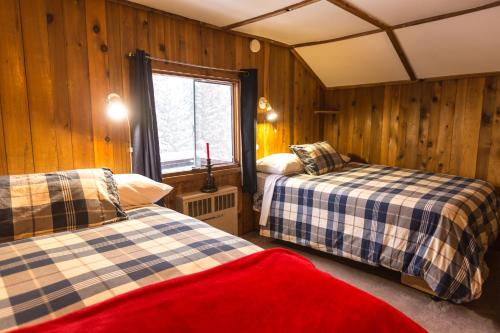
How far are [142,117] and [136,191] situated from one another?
0.65 metres

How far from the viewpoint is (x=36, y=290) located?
1096 mm

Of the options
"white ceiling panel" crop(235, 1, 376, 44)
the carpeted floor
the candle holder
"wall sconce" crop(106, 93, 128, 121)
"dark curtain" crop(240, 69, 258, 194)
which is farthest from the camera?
"dark curtain" crop(240, 69, 258, 194)

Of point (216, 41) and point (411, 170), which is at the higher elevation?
point (216, 41)

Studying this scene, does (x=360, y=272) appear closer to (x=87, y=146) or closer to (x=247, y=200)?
(x=247, y=200)

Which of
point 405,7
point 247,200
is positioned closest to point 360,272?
point 247,200

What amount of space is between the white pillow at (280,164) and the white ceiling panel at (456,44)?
1.53 metres

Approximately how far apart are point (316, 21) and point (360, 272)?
218cm

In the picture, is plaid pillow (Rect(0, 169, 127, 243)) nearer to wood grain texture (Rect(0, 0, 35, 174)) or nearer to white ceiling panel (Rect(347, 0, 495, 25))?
wood grain texture (Rect(0, 0, 35, 174))

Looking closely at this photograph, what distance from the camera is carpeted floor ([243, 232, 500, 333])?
201cm

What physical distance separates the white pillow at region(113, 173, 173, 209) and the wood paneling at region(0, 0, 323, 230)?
380 millimetres

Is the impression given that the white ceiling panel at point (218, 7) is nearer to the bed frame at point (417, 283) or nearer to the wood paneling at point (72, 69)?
the wood paneling at point (72, 69)

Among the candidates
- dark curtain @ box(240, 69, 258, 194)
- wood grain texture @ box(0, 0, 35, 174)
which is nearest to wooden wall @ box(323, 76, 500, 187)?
dark curtain @ box(240, 69, 258, 194)

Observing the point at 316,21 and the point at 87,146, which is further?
the point at 316,21

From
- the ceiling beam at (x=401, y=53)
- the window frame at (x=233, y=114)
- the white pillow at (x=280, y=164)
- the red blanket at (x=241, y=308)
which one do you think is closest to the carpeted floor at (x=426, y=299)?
the white pillow at (x=280, y=164)
